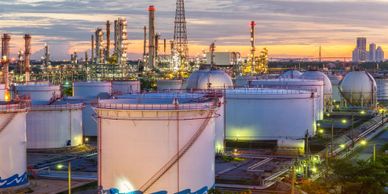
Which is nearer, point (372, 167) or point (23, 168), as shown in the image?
point (372, 167)

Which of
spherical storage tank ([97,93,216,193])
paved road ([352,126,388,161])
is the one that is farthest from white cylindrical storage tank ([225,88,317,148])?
spherical storage tank ([97,93,216,193])

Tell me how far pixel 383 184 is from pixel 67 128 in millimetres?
20566

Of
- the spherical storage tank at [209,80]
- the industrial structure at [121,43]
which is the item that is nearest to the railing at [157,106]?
the spherical storage tank at [209,80]

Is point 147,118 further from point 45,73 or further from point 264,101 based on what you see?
point 45,73

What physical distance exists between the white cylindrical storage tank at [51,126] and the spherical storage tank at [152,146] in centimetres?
1510

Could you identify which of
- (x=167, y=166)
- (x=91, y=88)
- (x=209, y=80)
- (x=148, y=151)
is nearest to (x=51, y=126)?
(x=209, y=80)

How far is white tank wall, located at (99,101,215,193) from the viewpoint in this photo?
20.5 m

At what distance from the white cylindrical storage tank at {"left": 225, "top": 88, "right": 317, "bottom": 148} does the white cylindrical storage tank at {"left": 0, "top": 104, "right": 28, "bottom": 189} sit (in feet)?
53.4

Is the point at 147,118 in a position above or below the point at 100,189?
above

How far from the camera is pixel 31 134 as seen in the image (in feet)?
118

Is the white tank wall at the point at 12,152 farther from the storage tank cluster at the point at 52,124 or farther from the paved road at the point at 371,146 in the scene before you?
the paved road at the point at 371,146

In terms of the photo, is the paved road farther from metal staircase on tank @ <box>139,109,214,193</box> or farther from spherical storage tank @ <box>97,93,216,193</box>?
metal staircase on tank @ <box>139,109,214,193</box>

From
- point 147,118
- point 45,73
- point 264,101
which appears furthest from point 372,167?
point 45,73

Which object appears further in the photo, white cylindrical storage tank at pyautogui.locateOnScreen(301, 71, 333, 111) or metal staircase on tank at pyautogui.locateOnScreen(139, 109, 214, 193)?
white cylindrical storage tank at pyautogui.locateOnScreen(301, 71, 333, 111)
